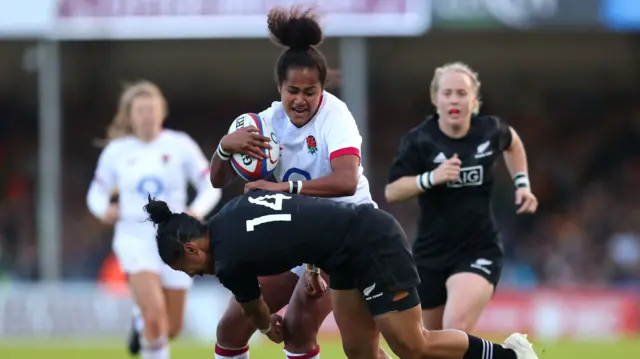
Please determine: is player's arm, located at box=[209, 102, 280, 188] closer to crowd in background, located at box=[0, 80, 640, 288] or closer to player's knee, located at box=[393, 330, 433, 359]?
player's knee, located at box=[393, 330, 433, 359]

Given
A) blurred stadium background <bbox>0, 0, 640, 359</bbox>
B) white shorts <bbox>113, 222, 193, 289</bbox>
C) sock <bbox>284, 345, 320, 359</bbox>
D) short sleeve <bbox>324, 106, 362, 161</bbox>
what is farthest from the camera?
blurred stadium background <bbox>0, 0, 640, 359</bbox>

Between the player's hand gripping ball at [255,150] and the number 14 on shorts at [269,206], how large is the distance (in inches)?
15.4

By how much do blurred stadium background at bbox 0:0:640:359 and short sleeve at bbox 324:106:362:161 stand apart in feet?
20.5

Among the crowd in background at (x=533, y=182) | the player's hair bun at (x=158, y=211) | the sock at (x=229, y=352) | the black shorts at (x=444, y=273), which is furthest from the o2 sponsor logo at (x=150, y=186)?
the crowd in background at (x=533, y=182)

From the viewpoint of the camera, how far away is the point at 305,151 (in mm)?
6570

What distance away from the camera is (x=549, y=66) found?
2206 centimetres

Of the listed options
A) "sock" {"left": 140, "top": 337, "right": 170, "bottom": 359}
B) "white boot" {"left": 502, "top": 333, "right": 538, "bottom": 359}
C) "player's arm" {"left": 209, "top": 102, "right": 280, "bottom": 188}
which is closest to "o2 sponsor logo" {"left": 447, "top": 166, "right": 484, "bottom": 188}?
"white boot" {"left": 502, "top": 333, "right": 538, "bottom": 359}

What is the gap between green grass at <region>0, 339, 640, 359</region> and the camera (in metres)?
11.8

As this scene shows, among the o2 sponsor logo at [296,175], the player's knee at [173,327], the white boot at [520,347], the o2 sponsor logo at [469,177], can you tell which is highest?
the o2 sponsor logo at [296,175]

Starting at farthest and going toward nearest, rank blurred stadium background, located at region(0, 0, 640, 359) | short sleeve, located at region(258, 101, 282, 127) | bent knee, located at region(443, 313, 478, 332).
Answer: blurred stadium background, located at region(0, 0, 640, 359) < bent knee, located at region(443, 313, 478, 332) < short sleeve, located at region(258, 101, 282, 127)

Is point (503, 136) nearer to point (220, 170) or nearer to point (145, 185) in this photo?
point (220, 170)

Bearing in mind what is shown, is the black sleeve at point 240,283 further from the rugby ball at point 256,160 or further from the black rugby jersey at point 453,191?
the black rugby jersey at point 453,191

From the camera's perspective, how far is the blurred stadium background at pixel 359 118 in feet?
50.8

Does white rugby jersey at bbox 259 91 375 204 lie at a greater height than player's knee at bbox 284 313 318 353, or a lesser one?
greater
